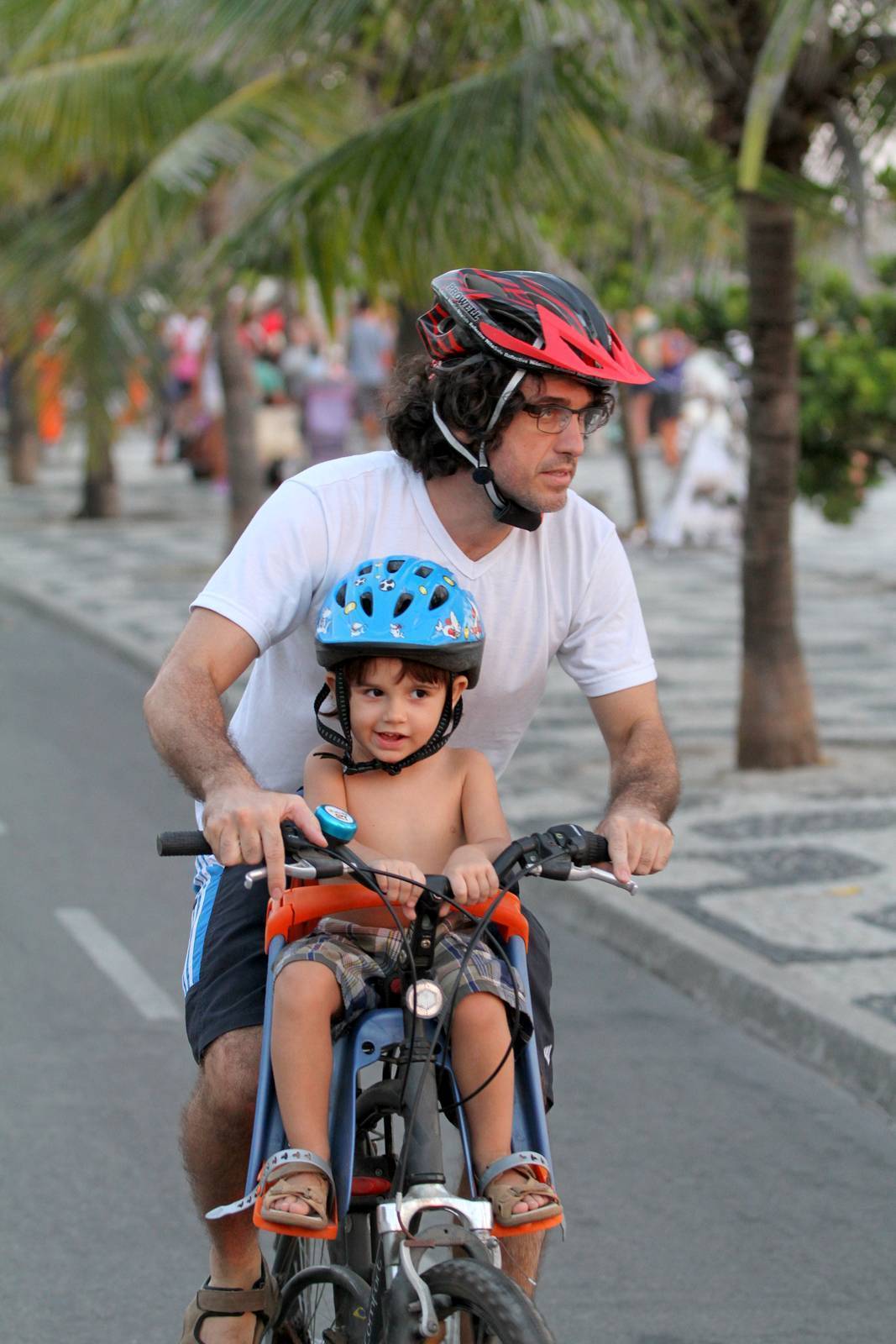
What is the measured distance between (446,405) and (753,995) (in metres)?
3.29

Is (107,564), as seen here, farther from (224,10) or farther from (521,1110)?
(521,1110)

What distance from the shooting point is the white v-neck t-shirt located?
11.3 ft

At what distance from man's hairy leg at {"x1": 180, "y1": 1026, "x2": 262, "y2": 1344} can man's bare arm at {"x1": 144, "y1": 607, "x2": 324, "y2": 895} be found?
426mm

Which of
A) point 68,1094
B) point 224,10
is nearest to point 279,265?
point 224,10

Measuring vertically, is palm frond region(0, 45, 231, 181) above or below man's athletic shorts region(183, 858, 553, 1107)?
above

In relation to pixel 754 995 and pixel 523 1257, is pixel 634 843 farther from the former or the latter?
pixel 754 995

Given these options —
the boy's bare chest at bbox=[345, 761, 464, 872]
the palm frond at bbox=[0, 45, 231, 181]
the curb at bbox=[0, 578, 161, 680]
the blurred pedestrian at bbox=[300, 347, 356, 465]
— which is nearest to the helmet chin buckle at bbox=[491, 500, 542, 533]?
the boy's bare chest at bbox=[345, 761, 464, 872]

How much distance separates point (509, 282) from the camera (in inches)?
136

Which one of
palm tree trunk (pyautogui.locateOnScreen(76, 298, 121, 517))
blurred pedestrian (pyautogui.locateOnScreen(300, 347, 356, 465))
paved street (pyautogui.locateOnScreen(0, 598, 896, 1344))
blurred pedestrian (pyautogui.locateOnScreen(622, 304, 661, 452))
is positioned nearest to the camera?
paved street (pyautogui.locateOnScreen(0, 598, 896, 1344))

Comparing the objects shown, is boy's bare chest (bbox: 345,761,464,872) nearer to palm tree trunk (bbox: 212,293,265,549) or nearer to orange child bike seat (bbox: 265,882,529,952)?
orange child bike seat (bbox: 265,882,529,952)

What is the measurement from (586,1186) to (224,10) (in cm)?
602

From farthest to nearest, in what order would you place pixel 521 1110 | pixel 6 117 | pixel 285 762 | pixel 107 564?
pixel 107 564
pixel 6 117
pixel 285 762
pixel 521 1110

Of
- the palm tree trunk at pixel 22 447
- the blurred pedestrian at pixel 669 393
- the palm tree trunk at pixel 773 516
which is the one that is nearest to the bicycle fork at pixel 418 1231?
the palm tree trunk at pixel 773 516

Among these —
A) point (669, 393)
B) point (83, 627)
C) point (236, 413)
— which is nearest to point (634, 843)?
point (83, 627)
